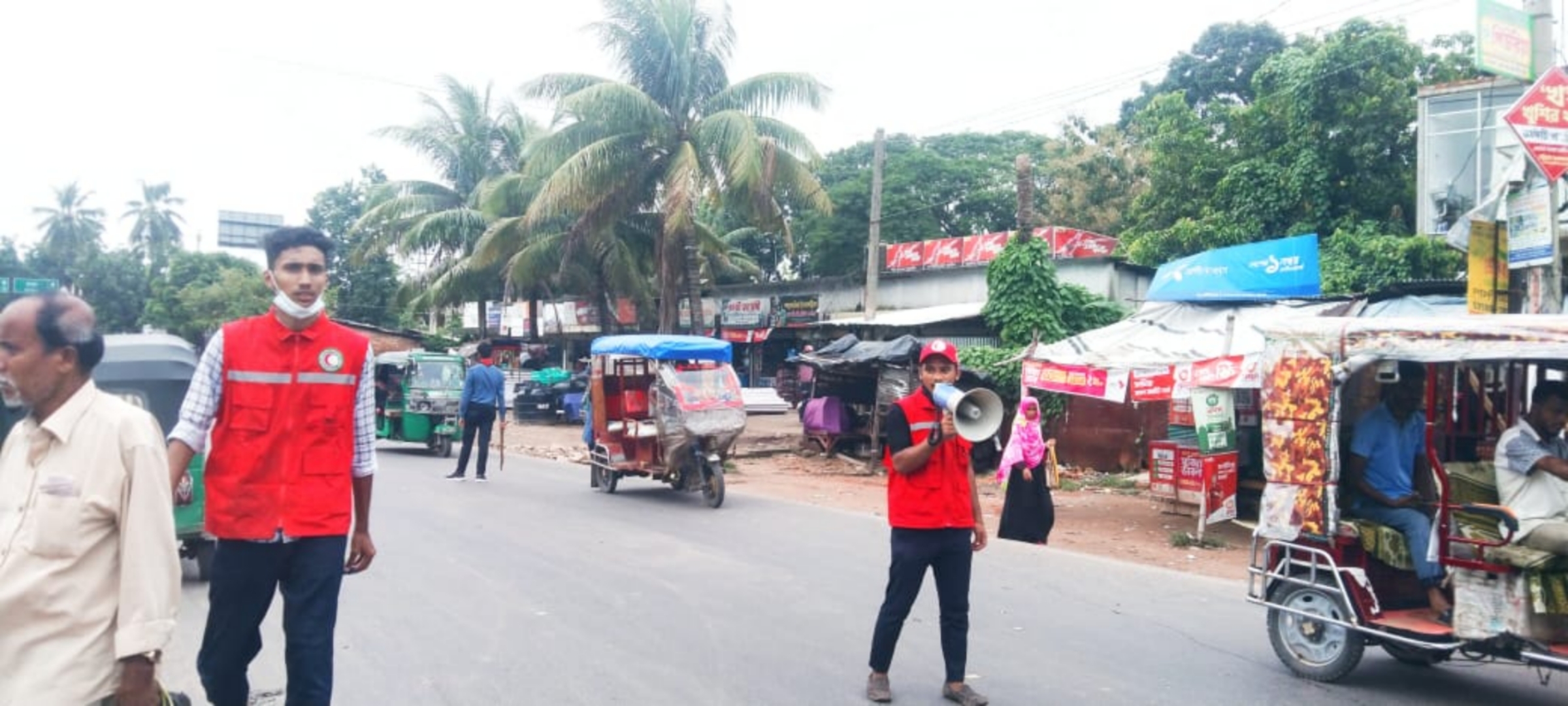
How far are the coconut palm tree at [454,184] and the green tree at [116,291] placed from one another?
31309 mm

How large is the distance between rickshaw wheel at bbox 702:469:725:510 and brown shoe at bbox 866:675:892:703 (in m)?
7.47

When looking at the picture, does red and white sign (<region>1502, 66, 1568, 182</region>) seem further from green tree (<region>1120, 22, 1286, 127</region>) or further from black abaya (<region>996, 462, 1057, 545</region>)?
green tree (<region>1120, 22, 1286, 127</region>)

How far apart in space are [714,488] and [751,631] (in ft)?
20.4

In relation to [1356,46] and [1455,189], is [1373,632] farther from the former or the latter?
[1356,46]

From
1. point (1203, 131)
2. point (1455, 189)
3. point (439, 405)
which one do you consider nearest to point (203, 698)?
point (439, 405)

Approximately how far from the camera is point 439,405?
763 inches

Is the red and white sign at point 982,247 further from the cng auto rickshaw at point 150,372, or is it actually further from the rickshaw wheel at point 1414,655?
the cng auto rickshaw at point 150,372

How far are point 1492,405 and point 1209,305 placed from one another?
587 centimetres

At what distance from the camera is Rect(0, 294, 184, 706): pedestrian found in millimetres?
2654

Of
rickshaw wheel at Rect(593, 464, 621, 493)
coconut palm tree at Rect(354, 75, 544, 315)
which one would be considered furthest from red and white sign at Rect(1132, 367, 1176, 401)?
coconut palm tree at Rect(354, 75, 544, 315)

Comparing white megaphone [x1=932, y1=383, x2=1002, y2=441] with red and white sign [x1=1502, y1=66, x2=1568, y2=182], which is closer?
white megaphone [x1=932, y1=383, x2=1002, y2=441]

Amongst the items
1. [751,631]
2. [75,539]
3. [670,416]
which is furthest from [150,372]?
[670,416]

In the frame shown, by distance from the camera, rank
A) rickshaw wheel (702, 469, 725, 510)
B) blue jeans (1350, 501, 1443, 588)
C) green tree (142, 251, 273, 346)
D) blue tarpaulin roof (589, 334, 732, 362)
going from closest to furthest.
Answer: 1. blue jeans (1350, 501, 1443, 588)
2. rickshaw wheel (702, 469, 725, 510)
3. blue tarpaulin roof (589, 334, 732, 362)
4. green tree (142, 251, 273, 346)

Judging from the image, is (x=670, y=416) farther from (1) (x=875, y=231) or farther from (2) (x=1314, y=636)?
(1) (x=875, y=231)
